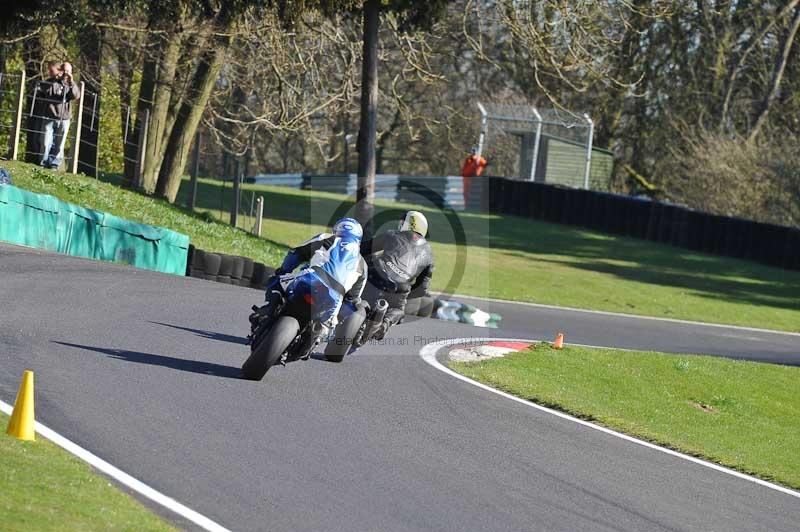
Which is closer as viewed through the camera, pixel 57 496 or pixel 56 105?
pixel 57 496

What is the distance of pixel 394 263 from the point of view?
11.6 m

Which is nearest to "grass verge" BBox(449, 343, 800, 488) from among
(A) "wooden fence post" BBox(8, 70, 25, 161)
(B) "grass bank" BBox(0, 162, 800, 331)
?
(B) "grass bank" BBox(0, 162, 800, 331)

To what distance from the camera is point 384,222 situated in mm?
33719

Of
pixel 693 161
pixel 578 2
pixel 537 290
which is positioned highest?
pixel 578 2

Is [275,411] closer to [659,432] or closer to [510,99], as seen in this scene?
[659,432]

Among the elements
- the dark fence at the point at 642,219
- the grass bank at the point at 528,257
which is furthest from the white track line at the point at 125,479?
the dark fence at the point at 642,219

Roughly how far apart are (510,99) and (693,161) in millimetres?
10538

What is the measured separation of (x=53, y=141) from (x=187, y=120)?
244 inches

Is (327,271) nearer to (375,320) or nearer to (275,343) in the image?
(275,343)

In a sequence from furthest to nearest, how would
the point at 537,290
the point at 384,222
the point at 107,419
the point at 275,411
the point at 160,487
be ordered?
the point at 384,222
the point at 537,290
the point at 275,411
the point at 107,419
the point at 160,487

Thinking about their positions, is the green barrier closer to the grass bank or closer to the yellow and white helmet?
the grass bank

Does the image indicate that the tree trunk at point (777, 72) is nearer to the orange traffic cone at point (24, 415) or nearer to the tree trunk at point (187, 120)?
the tree trunk at point (187, 120)

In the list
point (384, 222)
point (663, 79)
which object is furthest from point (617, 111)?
point (384, 222)

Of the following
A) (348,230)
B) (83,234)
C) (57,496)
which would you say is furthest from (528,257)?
(57,496)
